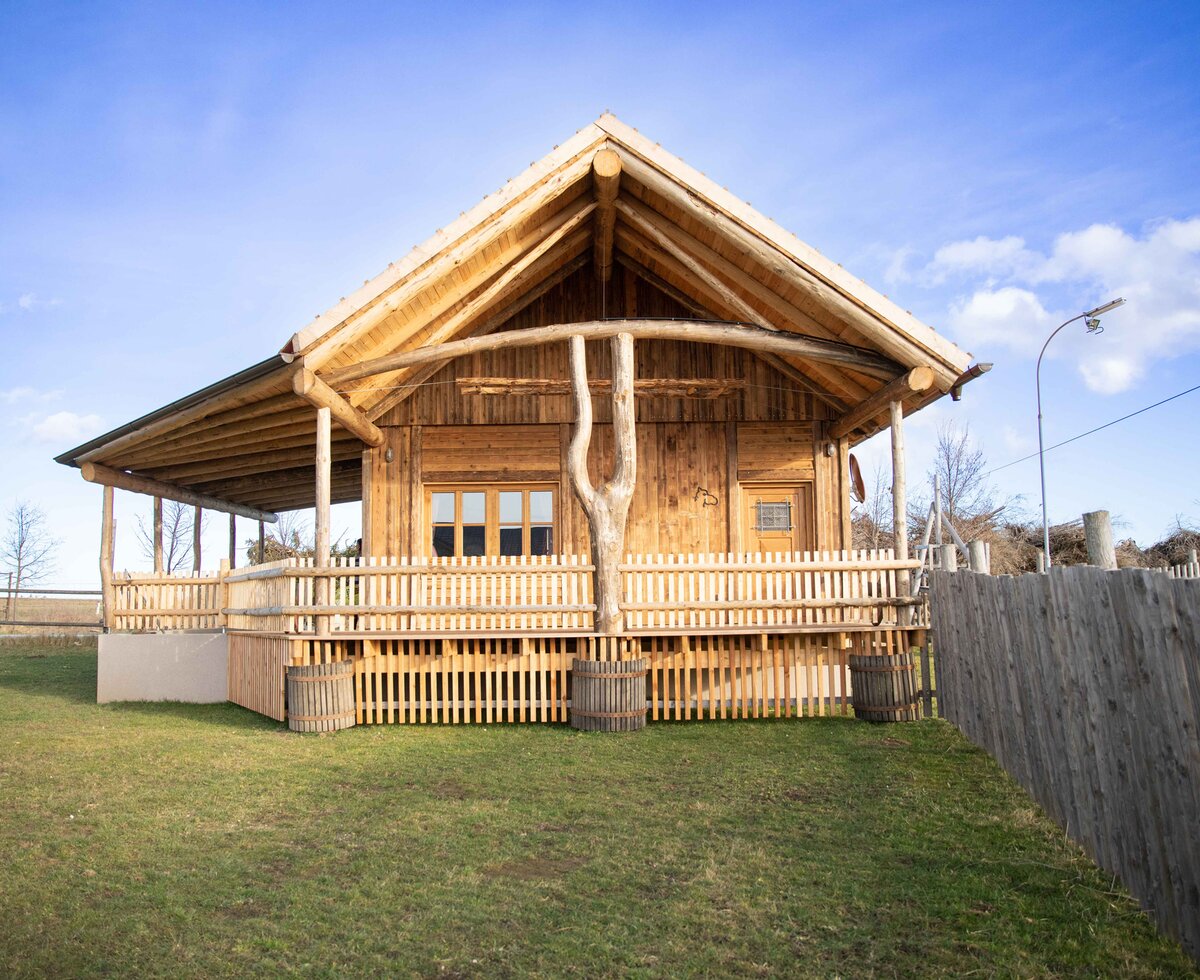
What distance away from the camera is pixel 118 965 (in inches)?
174

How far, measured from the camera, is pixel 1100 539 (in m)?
6.10

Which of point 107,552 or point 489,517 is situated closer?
point 489,517

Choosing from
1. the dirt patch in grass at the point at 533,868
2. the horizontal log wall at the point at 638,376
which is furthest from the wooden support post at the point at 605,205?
the dirt patch in grass at the point at 533,868

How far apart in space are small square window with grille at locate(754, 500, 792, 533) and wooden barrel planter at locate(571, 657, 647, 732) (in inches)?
214

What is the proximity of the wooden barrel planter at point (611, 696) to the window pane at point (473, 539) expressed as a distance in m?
5.35

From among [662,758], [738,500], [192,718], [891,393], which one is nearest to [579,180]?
[891,393]

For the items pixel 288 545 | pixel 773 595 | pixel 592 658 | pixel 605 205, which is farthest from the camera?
pixel 288 545

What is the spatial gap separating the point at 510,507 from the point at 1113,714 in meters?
11.7

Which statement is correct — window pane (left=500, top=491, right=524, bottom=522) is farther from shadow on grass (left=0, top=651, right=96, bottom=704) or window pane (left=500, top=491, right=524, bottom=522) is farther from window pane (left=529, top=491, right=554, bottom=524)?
shadow on grass (left=0, top=651, right=96, bottom=704)

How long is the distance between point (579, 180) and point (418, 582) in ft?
18.2

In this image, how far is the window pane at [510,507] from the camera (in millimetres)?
16016

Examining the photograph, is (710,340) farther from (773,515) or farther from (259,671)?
(259,671)

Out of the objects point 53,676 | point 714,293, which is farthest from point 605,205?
point 53,676

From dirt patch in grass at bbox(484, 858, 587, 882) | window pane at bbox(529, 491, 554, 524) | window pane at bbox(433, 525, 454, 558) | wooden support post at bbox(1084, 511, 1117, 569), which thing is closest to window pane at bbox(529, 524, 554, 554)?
window pane at bbox(529, 491, 554, 524)
